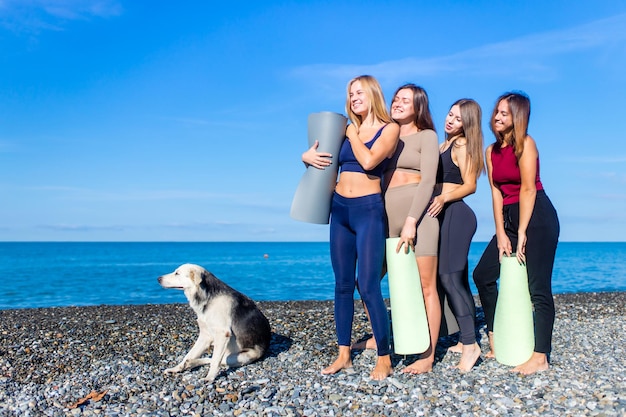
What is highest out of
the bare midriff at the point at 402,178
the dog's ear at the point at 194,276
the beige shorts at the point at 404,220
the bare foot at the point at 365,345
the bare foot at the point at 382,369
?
the bare midriff at the point at 402,178

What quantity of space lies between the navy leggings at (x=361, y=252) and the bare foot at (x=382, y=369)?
63 mm

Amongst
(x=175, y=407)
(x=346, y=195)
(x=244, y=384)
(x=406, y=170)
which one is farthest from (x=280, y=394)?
(x=406, y=170)

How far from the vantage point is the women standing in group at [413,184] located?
5473 mm

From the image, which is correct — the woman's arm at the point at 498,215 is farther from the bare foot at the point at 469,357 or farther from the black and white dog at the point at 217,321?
the black and white dog at the point at 217,321

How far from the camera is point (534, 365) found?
19.0ft

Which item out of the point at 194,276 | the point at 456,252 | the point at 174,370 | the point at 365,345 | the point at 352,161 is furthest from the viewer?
the point at 365,345

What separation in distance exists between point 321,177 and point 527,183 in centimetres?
199

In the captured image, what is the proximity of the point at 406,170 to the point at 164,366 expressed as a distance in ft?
11.2

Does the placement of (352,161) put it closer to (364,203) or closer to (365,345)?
(364,203)

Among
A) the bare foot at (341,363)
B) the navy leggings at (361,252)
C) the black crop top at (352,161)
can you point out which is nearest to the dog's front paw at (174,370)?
the bare foot at (341,363)

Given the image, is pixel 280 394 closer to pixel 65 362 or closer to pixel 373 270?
pixel 373 270

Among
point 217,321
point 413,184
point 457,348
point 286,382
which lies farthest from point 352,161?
point 457,348

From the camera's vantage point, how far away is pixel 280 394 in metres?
5.25

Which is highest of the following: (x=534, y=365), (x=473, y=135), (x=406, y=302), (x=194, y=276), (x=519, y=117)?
(x=519, y=117)
